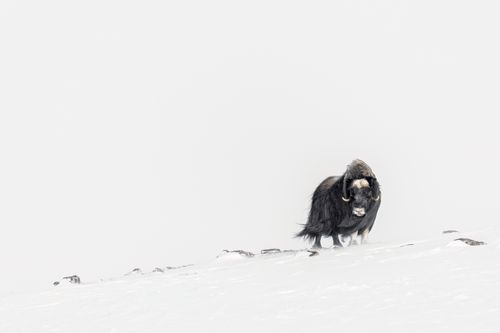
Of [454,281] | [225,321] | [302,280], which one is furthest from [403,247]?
[225,321]

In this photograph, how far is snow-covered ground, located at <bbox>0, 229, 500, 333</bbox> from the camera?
7.21 meters

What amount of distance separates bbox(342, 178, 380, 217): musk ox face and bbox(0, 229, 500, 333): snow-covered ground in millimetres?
2784

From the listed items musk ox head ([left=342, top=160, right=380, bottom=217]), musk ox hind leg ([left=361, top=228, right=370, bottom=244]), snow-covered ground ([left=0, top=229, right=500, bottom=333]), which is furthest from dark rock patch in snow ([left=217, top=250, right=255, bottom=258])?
snow-covered ground ([left=0, top=229, right=500, bottom=333])

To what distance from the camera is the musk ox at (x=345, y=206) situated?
15297mm

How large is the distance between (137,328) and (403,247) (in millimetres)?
5042

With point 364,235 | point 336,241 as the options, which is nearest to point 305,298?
point 364,235

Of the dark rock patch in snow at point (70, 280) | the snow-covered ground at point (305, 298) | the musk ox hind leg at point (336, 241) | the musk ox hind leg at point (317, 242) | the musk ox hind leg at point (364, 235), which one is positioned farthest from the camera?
the musk ox hind leg at point (317, 242)

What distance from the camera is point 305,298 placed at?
8.55m

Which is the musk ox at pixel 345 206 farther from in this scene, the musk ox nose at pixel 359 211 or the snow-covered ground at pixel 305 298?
Result: the snow-covered ground at pixel 305 298

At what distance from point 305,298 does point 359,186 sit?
688 cm

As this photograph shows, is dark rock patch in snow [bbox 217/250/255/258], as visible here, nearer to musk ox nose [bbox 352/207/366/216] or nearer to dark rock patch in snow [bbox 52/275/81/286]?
musk ox nose [bbox 352/207/366/216]

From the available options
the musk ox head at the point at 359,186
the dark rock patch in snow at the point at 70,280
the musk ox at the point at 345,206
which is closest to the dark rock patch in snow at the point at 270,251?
the musk ox at the point at 345,206

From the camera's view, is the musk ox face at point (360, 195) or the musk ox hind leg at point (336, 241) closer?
the musk ox face at point (360, 195)

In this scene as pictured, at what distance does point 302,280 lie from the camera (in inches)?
386
